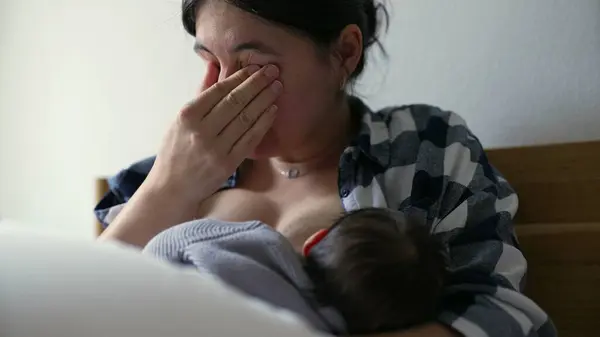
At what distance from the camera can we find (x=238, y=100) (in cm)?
95

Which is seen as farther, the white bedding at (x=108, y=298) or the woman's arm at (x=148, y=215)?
the woman's arm at (x=148, y=215)

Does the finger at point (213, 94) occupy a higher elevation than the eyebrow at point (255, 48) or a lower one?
lower

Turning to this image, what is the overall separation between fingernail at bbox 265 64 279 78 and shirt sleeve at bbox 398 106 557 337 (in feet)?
0.67

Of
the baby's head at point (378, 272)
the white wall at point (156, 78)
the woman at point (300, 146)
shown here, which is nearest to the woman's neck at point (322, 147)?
the woman at point (300, 146)

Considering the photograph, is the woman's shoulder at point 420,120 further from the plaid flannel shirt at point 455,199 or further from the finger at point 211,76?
the finger at point 211,76

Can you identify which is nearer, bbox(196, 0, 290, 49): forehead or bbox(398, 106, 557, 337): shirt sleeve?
Answer: bbox(398, 106, 557, 337): shirt sleeve

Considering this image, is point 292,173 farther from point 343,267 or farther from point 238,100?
point 343,267

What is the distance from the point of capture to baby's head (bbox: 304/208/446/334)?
25.6 inches

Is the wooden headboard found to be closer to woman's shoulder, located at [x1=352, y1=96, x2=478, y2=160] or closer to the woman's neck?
woman's shoulder, located at [x1=352, y1=96, x2=478, y2=160]

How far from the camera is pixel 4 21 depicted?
1.83 metres

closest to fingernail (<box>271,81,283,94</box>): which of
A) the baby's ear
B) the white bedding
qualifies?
the baby's ear

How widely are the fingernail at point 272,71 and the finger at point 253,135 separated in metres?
0.04

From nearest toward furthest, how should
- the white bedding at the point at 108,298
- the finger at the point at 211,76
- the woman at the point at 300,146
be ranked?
the white bedding at the point at 108,298, the woman at the point at 300,146, the finger at the point at 211,76

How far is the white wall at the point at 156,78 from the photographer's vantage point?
3.49 feet
